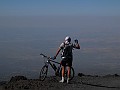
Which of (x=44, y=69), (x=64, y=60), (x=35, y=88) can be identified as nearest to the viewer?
(x=35, y=88)

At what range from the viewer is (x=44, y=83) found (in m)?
17.8

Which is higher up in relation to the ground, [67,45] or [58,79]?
[67,45]

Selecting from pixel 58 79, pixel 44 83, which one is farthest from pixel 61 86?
pixel 58 79

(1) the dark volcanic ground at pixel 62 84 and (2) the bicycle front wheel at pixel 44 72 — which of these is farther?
(2) the bicycle front wheel at pixel 44 72

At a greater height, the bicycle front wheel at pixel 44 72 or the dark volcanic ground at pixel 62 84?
the bicycle front wheel at pixel 44 72

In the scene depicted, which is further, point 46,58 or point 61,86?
point 46,58

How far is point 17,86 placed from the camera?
17125mm

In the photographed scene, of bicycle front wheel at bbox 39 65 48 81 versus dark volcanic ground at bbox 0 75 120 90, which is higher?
bicycle front wheel at bbox 39 65 48 81

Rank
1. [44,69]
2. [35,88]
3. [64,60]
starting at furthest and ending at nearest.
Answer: [44,69] → [64,60] → [35,88]

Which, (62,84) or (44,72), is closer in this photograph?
(62,84)

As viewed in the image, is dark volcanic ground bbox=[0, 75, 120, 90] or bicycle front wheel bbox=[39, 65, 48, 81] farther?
bicycle front wheel bbox=[39, 65, 48, 81]

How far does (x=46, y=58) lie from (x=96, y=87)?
2759 millimetres

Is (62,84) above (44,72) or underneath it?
underneath

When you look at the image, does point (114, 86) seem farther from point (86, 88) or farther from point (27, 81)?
point (27, 81)
